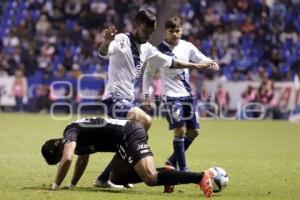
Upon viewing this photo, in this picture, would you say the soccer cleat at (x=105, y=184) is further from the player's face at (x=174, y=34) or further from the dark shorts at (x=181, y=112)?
the player's face at (x=174, y=34)

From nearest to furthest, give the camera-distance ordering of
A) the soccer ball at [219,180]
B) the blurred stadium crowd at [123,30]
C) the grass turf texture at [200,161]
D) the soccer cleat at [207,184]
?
the soccer cleat at [207,184] < the soccer ball at [219,180] < the grass turf texture at [200,161] < the blurred stadium crowd at [123,30]

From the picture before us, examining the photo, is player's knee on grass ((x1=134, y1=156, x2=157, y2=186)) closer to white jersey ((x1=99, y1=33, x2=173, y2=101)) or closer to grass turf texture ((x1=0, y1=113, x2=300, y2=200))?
grass turf texture ((x1=0, y1=113, x2=300, y2=200))

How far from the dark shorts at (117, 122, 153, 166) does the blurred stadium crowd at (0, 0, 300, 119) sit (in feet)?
63.4

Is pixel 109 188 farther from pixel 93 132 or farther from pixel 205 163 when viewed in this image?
pixel 205 163

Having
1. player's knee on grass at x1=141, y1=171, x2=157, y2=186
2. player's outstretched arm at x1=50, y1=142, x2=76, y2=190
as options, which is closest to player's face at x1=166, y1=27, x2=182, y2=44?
player's outstretched arm at x1=50, y1=142, x2=76, y2=190

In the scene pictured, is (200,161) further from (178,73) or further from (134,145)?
(134,145)

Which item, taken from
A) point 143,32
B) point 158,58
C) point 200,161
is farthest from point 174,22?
point 200,161

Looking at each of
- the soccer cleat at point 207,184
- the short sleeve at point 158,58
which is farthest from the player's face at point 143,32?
the soccer cleat at point 207,184

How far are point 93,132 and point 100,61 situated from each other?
73.8 feet

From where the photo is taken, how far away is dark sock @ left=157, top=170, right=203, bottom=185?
30.2 ft

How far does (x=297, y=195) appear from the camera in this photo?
9.73m

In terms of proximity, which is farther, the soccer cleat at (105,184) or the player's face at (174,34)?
the player's face at (174,34)

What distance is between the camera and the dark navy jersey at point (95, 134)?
9820mm

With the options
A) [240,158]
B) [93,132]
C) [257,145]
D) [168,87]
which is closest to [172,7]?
[257,145]
